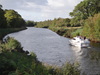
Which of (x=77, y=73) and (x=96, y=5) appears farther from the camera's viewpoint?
(x=96, y=5)

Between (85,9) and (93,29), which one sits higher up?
(85,9)

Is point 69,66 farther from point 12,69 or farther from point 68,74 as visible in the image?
point 12,69

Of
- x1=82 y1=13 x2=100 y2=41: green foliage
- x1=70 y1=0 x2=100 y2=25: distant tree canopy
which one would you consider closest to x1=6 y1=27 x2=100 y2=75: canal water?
x1=82 y1=13 x2=100 y2=41: green foliage

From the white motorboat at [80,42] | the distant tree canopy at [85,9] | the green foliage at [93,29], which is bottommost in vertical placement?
the white motorboat at [80,42]

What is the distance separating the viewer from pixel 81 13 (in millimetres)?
97062

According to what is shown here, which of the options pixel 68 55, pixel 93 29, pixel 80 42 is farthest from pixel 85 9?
pixel 68 55

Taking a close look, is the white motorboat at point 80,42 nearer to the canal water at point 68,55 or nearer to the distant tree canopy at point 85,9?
the canal water at point 68,55

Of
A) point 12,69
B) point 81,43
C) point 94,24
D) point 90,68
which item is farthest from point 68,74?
point 94,24

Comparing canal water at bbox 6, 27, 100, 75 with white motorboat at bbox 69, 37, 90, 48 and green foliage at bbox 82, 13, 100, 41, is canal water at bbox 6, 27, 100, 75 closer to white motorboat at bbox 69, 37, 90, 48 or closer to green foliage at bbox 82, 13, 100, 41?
white motorboat at bbox 69, 37, 90, 48

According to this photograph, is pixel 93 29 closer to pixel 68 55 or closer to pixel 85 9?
pixel 68 55

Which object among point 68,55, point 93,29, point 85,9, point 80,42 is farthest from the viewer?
point 85,9

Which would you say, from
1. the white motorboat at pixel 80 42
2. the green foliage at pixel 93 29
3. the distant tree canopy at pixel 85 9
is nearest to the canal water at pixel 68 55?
the white motorboat at pixel 80 42

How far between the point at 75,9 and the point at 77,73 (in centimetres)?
8262

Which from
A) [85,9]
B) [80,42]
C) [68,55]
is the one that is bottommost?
[68,55]
